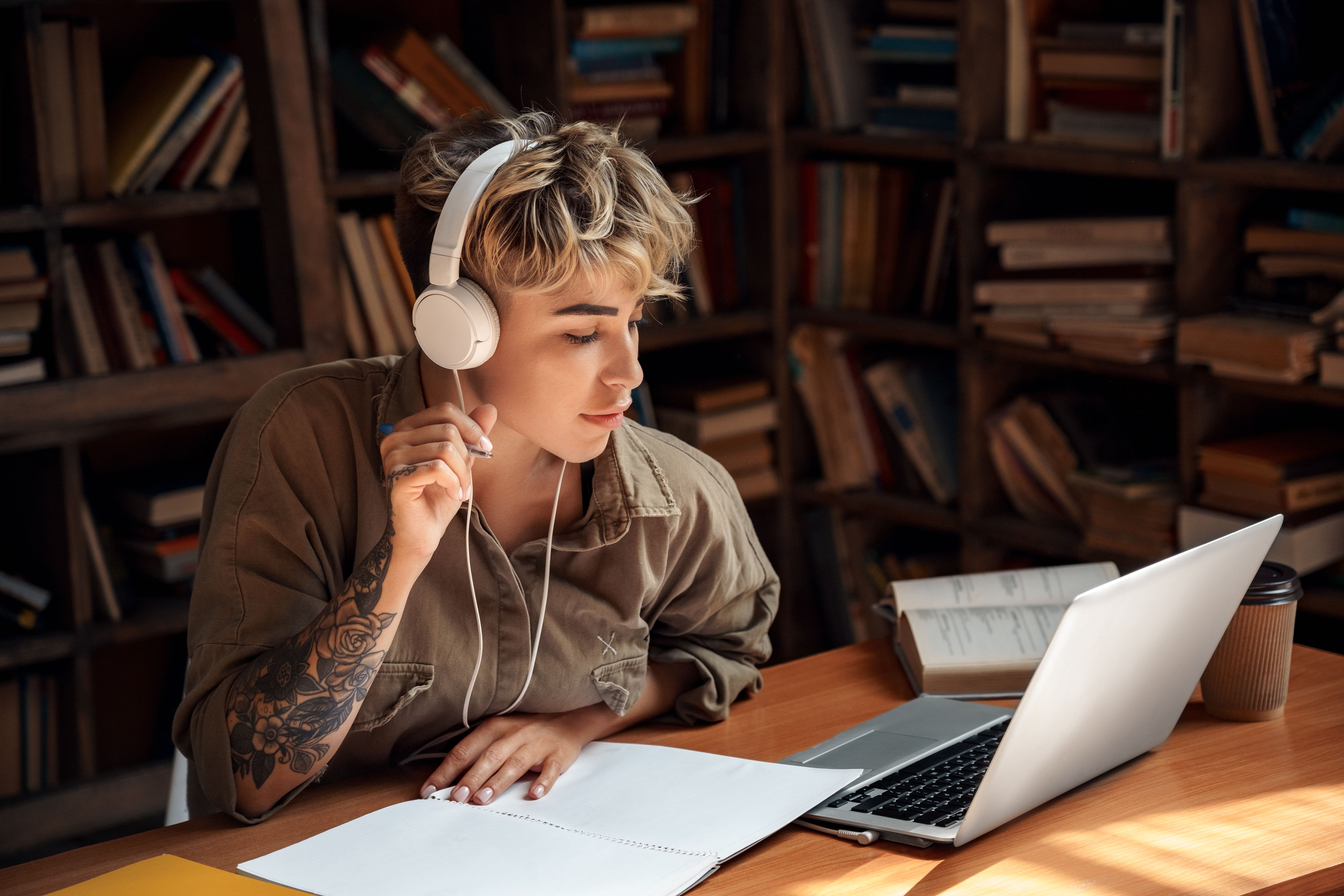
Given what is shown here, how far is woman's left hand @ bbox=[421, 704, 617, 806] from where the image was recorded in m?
1.30

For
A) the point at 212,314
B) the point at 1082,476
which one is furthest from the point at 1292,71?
the point at 212,314

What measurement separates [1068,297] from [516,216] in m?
1.65

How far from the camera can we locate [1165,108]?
8.16 feet

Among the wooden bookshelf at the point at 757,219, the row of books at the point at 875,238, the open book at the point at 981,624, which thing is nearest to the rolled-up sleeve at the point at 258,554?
the open book at the point at 981,624

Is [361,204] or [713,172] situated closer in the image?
[361,204]

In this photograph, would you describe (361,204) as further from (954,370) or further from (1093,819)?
(1093,819)

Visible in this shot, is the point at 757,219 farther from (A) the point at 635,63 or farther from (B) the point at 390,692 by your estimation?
(B) the point at 390,692

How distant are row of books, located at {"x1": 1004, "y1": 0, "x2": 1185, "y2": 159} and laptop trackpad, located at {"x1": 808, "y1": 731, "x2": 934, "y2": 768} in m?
1.53

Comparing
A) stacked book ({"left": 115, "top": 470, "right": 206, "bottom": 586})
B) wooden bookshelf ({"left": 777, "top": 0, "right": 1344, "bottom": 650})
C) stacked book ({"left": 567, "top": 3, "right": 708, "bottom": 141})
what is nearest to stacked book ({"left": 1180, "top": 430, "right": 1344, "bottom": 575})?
wooden bookshelf ({"left": 777, "top": 0, "right": 1344, "bottom": 650})

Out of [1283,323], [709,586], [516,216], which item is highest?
[516,216]

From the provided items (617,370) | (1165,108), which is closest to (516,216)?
(617,370)

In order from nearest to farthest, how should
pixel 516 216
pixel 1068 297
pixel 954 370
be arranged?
1. pixel 516 216
2. pixel 1068 297
3. pixel 954 370

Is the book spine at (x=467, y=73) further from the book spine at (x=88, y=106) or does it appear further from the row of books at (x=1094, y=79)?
the row of books at (x=1094, y=79)

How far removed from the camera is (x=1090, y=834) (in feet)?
3.84
